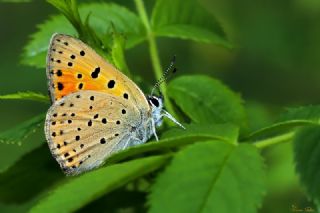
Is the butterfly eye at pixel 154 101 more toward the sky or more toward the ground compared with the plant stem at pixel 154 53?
more toward the ground

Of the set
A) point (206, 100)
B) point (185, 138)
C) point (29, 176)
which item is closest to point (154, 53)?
point (206, 100)

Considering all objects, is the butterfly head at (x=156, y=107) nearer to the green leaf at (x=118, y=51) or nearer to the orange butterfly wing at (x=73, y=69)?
the orange butterfly wing at (x=73, y=69)

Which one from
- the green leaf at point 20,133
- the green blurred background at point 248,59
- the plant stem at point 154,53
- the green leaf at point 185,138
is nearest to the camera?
the green leaf at point 185,138

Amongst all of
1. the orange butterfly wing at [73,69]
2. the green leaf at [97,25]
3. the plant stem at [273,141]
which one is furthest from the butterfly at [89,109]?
the plant stem at [273,141]

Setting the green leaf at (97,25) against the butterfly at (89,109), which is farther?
the green leaf at (97,25)

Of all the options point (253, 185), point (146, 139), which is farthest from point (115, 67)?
point (253, 185)

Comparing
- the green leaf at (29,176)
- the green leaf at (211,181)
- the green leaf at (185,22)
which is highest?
the green leaf at (185,22)
